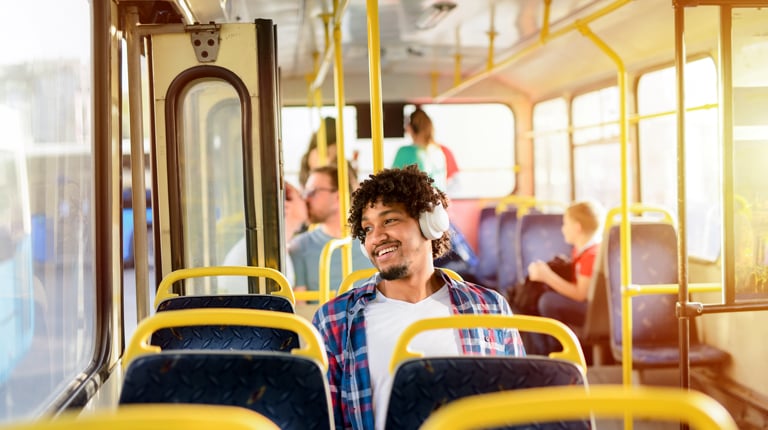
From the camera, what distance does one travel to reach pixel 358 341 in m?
2.32

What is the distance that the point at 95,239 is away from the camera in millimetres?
3033

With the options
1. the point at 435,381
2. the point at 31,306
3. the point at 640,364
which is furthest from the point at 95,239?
the point at 640,364

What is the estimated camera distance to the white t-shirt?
2248mm

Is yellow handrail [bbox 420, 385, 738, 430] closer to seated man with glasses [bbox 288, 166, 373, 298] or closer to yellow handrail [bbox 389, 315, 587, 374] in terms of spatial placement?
yellow handrail [bbox 389, 315, 587, 374]

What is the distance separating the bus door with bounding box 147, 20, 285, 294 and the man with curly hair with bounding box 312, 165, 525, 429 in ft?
2.35

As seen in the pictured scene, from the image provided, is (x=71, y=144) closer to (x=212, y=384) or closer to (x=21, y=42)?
(x=21, y=42)

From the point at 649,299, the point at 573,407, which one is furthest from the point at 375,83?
the point at 649,299

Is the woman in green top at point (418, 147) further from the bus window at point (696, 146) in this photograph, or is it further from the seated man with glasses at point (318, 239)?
the bus window at point (696, 146)

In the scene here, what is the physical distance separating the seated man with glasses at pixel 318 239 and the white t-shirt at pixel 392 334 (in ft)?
7.15

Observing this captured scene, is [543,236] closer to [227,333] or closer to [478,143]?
[478,143]

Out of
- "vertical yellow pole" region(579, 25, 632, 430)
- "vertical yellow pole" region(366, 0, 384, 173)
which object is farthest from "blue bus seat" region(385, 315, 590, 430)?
"vertical yellow pole" region(579, 25, 632, 430)

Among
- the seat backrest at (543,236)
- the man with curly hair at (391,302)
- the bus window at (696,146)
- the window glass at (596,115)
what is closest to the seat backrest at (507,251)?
the seat backrest at (543,236)

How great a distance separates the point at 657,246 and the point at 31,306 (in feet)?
12.6

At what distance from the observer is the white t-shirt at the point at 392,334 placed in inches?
88.5
